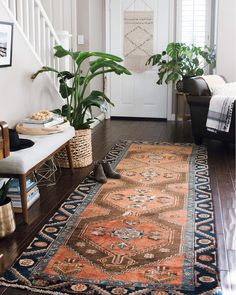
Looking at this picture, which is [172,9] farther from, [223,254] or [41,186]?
[223,254]

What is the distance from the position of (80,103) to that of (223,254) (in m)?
2.29

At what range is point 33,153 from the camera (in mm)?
3248

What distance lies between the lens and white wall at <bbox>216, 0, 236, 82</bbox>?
6.23 metres

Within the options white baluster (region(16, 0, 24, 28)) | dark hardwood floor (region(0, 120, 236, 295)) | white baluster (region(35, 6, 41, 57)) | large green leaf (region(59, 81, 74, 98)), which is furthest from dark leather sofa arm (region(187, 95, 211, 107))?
white baluster (region(16, 0, 24, 28))

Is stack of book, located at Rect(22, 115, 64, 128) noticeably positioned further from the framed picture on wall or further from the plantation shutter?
the plantation shutter

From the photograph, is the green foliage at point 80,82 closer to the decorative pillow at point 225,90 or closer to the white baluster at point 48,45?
the white baluster at point 48,45

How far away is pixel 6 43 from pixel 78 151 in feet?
4.27

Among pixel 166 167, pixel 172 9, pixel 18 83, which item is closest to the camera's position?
pixel 18 83

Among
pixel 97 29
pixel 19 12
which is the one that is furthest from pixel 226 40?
pixel 19 12

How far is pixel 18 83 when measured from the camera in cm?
402

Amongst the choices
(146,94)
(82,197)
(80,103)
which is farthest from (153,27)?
(82,197)

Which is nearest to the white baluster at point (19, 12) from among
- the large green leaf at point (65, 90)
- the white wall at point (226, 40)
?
the large green leaf at point (65, 90)

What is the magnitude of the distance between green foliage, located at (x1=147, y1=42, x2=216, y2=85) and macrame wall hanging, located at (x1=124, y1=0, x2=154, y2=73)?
0.29 m

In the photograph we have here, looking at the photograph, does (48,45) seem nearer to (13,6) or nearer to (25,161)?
(13,6)
